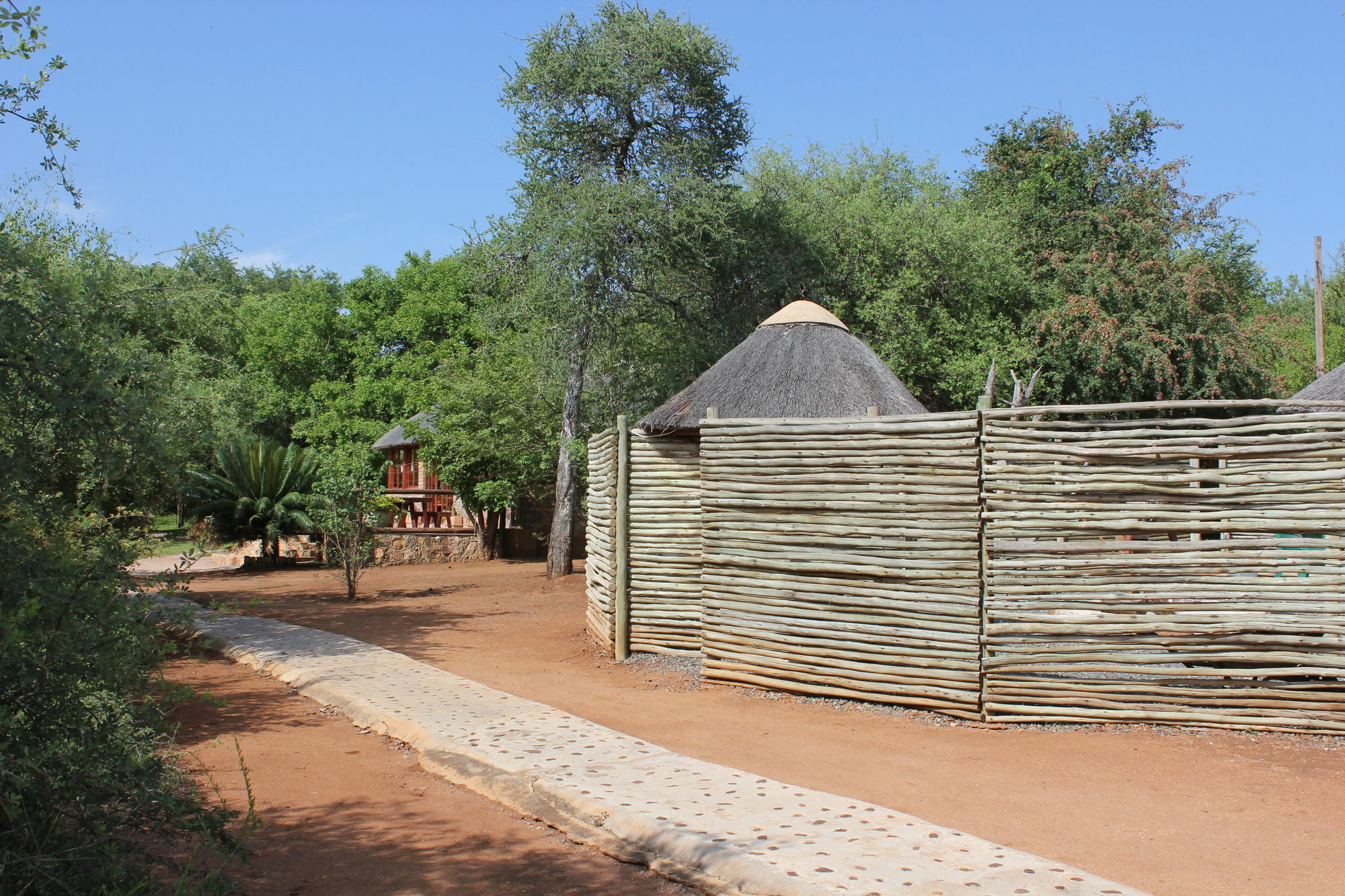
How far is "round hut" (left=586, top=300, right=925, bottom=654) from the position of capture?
8.88 metres

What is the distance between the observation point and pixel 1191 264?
1808 centimetres

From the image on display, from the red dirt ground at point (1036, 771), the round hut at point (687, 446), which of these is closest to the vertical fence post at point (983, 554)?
the red dirt ground at point (1036, 771)

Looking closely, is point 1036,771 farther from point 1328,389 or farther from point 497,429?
point 497,429

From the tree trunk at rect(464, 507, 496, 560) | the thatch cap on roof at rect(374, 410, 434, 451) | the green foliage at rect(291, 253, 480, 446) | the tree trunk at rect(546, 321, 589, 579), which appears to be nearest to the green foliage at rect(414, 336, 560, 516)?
the tree trunk at rect(464, 507, 496, 560)

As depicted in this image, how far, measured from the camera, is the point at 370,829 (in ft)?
15.7

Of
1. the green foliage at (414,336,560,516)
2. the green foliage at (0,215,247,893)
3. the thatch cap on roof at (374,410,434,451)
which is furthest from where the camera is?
the thatch cap on roof at (374,410,434,451)

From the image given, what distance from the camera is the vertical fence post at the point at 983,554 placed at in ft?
21.3

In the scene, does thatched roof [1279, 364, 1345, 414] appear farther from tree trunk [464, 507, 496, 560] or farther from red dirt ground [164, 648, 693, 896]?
tree trunk [464, 507, 496, 560]

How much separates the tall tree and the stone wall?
6499 mm

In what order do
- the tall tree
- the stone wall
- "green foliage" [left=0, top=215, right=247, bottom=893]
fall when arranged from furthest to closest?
1. the stone wall
2. the tall tree
3. "green foliage" [left=0, top=215, right=247, bottom=893]

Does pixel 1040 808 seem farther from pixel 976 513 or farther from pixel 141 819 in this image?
pixel 141 819

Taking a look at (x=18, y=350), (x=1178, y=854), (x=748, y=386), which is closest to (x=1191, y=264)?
(x=748, y=386)

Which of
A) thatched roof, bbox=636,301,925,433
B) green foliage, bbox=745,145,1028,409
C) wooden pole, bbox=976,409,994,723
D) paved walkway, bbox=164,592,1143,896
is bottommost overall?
paved walkway, bbox=164,592,1143,896

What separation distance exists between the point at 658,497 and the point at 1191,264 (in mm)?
13772
